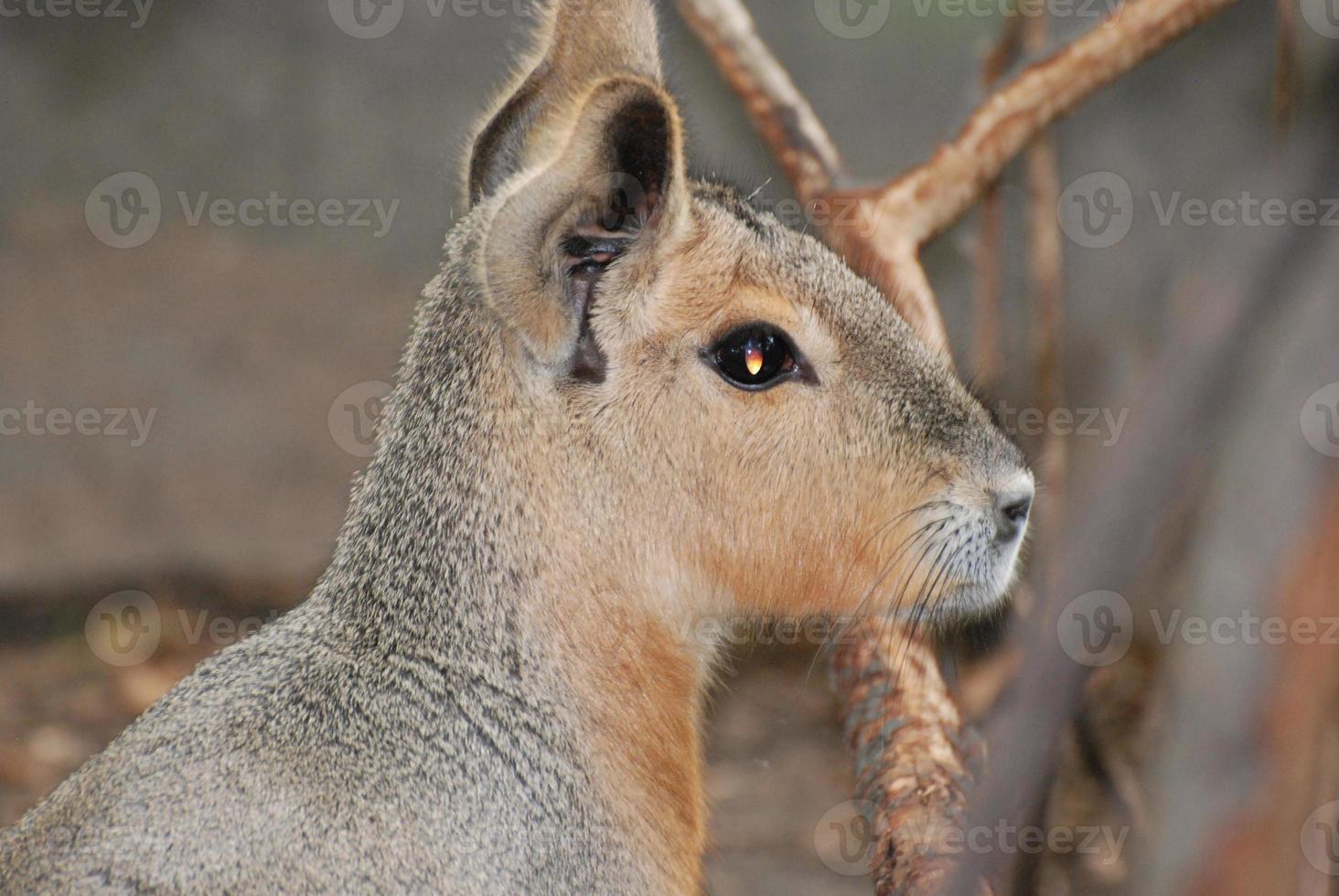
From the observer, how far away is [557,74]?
115 inches

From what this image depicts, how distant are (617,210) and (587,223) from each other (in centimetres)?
6

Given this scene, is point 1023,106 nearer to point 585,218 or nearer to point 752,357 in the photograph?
point 752,357

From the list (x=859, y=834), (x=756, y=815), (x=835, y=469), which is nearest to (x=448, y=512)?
(x=835, y=469)

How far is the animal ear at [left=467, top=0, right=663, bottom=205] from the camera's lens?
113 inches

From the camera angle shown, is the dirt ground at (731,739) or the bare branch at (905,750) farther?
the dirt ground at (731,739)

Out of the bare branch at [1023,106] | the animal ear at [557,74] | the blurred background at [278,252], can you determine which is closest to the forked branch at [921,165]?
the bare branch at [1023,106]

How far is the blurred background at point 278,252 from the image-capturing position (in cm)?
638

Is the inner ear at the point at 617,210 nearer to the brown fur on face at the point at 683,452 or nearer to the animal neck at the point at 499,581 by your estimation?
the brown fur on face at the point at 683,452

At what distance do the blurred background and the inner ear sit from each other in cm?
391

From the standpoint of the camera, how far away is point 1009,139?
3.63 metres

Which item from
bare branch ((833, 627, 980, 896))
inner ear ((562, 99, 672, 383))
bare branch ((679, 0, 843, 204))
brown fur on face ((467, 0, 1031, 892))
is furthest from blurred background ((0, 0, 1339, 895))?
inner ear ((562, 99, 672, 383))

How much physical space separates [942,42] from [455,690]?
5.66 meters

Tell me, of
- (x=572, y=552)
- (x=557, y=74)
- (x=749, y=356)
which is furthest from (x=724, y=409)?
(x=557, y=74)

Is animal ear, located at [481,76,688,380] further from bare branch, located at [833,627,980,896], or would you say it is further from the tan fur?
bare branch, located at [833,627,980,896]
